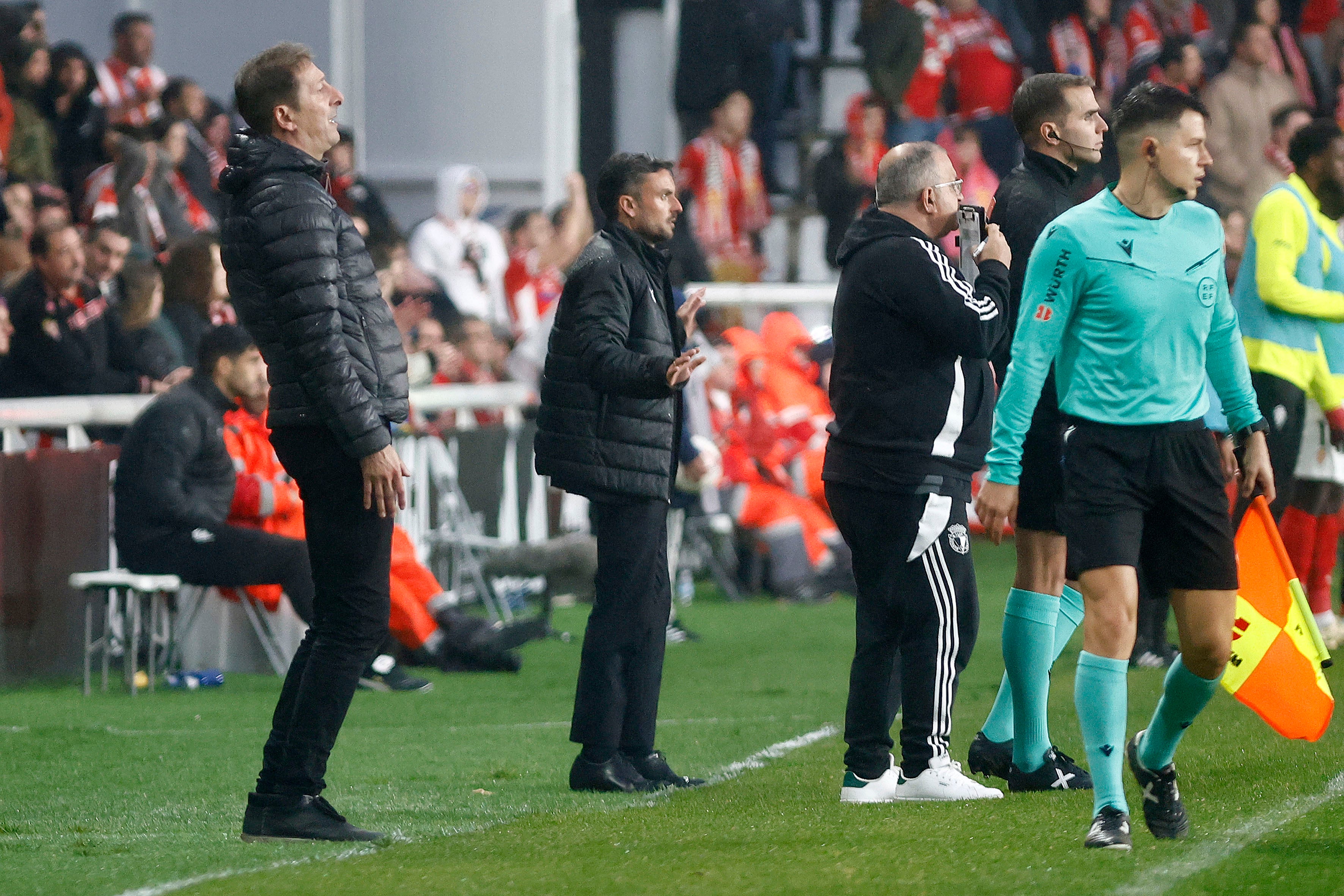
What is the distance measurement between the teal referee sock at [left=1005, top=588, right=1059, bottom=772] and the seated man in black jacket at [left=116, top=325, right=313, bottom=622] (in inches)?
161

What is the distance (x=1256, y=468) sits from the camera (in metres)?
5.04

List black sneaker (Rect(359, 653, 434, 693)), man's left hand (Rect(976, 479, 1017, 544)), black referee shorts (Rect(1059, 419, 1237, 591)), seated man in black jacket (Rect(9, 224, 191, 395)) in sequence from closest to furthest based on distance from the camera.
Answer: black referee shorts (Rect(1059, 419, 1237, 591))
man's left hand (Rect(976, 479, 1017, 544))
black sneaker (Rect(359, 653, 434, 693))
seated man in black jacket (Rect(9, 224, 191, 395))

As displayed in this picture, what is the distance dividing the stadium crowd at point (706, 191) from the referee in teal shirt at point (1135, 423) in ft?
5.35

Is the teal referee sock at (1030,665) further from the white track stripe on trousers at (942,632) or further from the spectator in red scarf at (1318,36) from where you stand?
the spectator in red scarf at (1318,36)

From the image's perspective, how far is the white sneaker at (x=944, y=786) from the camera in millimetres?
5699

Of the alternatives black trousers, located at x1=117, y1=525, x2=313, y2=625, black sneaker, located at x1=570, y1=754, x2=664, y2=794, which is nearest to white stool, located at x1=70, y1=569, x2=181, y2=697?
black trousers, located at x1=117, y1=525, x2=313, y2=625

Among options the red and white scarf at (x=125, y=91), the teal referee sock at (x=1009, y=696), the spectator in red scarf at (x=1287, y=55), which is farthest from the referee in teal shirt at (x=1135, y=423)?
the spectator in red scarf at (x=1287, y=55)

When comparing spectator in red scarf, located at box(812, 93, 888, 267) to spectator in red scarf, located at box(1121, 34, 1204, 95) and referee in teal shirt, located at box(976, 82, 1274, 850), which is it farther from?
referee in teal shirt, located at box(976, 82, 1274, 850)

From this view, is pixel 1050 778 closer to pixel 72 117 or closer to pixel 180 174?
pixel 180 174

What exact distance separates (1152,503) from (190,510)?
5304 millimetres

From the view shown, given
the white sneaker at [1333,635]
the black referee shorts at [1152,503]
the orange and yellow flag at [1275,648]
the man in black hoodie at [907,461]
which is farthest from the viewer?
the white sneaker at [1333,635]

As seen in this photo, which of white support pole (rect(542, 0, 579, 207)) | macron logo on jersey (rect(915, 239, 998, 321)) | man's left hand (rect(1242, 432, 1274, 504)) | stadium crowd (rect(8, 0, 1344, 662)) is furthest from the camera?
white support pole (rect(542, 0, 579, 207))

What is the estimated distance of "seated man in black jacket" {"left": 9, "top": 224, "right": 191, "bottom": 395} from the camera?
10508 millimetres

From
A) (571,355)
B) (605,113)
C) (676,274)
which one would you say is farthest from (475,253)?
(571,355)
